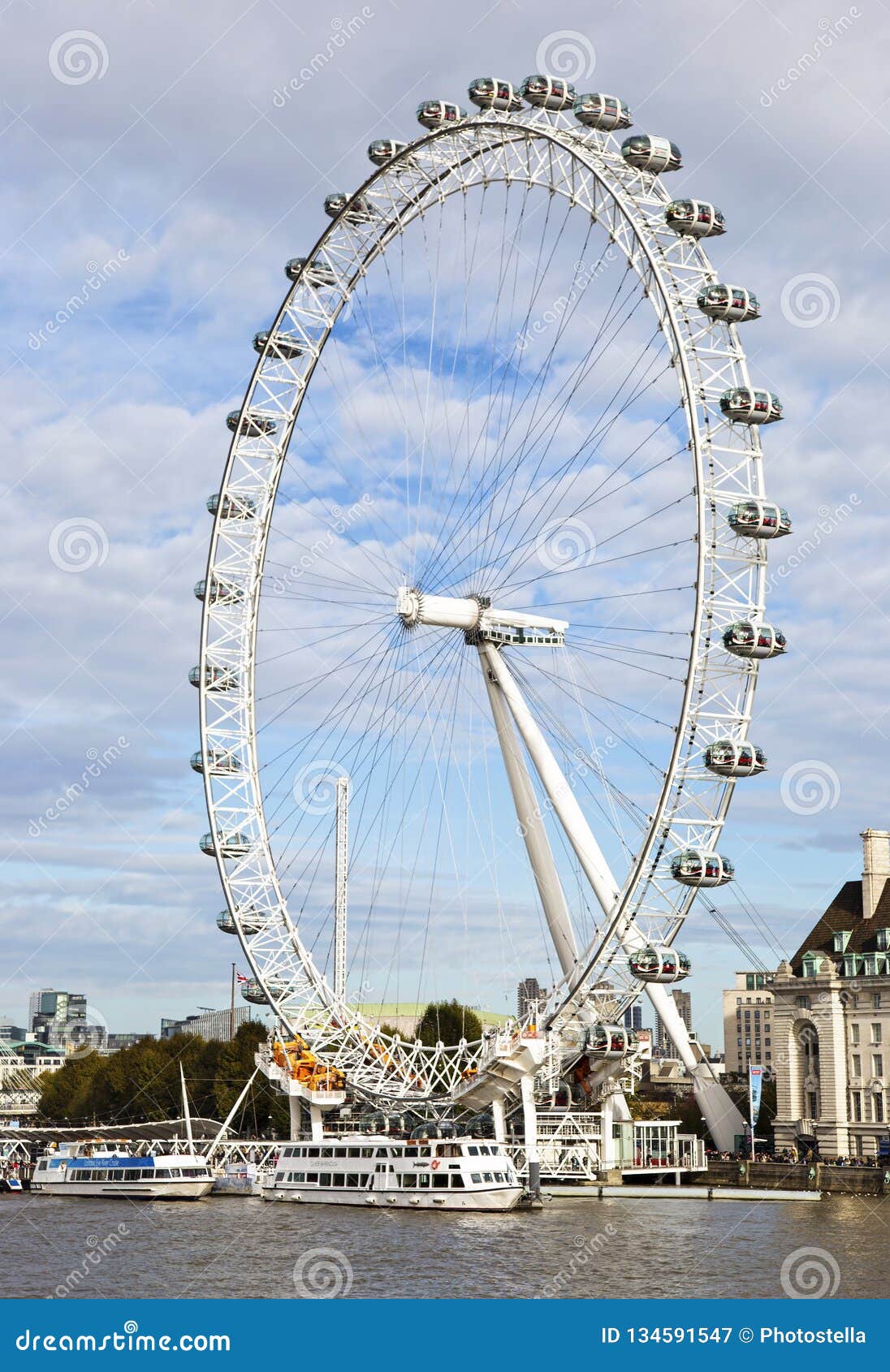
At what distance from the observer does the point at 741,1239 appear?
6131 cm

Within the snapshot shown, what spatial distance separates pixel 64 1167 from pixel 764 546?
2263 inches

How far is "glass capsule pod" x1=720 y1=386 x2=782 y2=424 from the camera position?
2761 inches

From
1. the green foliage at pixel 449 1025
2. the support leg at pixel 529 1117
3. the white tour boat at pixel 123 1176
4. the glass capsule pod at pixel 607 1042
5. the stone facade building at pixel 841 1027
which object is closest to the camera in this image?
the glass capsule pod at pixel 607 1042

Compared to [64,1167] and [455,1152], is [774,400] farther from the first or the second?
[64,1167]

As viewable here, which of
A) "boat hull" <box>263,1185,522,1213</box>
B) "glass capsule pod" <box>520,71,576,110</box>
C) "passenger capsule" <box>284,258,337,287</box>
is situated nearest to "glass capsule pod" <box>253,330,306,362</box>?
"passenger capsule" <box>284,258,337,287</box>

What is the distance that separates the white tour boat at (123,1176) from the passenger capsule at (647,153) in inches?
2176

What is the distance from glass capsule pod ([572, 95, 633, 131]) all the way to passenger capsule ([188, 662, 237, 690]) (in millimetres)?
35197

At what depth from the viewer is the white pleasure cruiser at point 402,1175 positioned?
7725 centimetres

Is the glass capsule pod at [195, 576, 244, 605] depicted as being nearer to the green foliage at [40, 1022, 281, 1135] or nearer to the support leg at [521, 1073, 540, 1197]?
the support leg at [521, 1073, 540, 1197]

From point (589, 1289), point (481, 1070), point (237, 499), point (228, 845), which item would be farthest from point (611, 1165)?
point (589, 1289)

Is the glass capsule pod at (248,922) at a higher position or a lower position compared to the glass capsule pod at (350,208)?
lower

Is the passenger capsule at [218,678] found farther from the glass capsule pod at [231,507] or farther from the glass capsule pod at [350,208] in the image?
the glass capsule pod at [350,208]

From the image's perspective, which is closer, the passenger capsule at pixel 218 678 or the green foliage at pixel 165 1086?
the passenger capsule at pixel 218 678

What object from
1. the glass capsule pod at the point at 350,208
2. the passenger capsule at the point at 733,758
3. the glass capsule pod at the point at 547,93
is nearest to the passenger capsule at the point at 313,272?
the glass capsule pod at the point at 350,208
